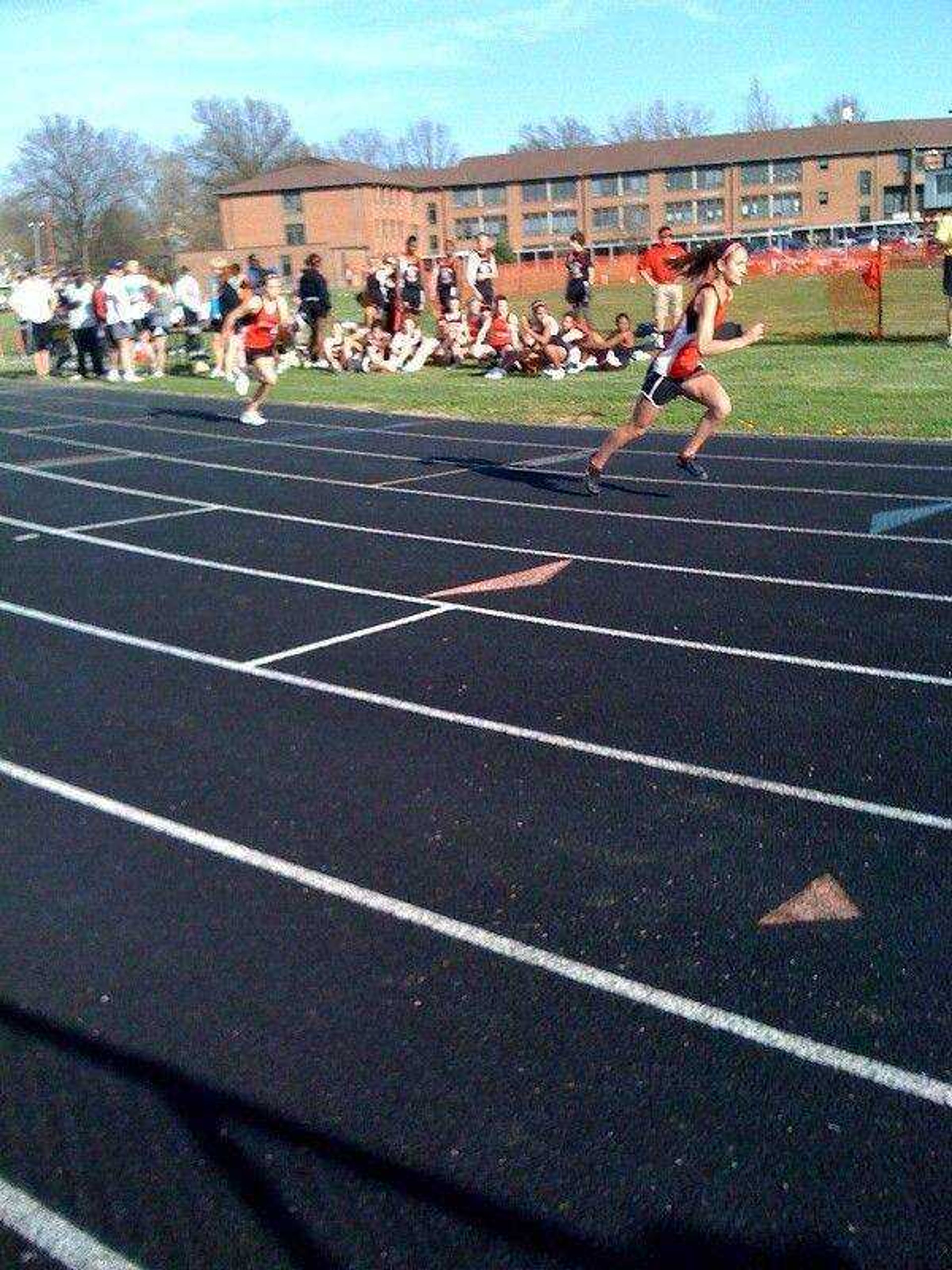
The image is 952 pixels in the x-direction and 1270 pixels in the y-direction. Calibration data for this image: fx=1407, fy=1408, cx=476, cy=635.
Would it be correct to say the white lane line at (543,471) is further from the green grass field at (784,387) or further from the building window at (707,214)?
the building window at (707,214)

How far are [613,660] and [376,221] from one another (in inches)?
3747

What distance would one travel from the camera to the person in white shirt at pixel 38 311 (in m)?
26.9

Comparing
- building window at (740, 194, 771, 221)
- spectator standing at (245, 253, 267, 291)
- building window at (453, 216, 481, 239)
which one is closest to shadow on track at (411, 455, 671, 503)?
spectator standing at (245, 253, 267, 291)

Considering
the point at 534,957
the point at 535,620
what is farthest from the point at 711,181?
the point at 534,957

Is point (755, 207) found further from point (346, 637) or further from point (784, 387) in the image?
point (346, 637)

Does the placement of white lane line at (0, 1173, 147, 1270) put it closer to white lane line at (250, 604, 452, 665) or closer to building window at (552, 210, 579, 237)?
white lane line at (250, 604, 452, 665)

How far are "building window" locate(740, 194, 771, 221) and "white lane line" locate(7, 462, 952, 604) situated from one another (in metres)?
96.2

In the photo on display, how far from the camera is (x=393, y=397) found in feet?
67.3

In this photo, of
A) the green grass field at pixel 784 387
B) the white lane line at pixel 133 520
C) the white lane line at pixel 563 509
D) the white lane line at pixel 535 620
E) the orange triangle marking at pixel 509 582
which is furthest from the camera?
the green grass field at pixel 784 387

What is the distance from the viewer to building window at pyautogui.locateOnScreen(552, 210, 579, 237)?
4107 inches

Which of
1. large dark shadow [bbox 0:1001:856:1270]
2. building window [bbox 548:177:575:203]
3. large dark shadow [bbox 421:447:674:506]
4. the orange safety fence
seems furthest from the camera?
building window [bbox 548:177:575:203]

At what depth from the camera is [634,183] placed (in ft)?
337

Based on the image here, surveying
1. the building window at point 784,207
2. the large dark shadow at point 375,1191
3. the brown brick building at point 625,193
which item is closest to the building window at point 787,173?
the brown brick building at point 625,193

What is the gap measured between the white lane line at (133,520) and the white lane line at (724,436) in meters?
4.07
